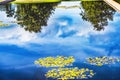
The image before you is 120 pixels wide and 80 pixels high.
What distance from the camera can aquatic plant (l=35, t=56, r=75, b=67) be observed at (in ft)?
70.4

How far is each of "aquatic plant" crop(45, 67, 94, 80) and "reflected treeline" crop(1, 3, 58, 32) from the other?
13.0m

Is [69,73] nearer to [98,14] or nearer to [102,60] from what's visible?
[102,60]

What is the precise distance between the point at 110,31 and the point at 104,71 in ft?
38.9

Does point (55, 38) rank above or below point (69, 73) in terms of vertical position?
above

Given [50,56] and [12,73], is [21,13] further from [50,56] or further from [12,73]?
[12,73]

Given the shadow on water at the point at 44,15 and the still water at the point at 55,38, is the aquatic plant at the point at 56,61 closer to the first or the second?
the still water at the point at 55,38

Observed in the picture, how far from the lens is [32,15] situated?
41094 mm

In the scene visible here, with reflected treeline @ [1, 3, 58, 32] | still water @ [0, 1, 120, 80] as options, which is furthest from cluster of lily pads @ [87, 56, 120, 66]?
reflected treeline @ [1, 3, 58, 32]

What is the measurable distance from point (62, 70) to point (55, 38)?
9603mm

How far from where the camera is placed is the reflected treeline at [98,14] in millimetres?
34966

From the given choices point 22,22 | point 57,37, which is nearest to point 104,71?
point 57,37

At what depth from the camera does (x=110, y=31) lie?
103ft

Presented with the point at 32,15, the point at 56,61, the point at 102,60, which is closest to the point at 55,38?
the point at 56,61

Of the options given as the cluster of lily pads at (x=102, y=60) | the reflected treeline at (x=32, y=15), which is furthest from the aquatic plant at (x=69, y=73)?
the reflected treeline at (x=32, y=15)
